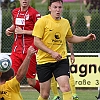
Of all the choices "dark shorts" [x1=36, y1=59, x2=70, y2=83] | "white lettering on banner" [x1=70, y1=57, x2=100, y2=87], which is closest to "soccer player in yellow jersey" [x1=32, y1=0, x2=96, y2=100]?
"dark shorts" [x1=36, y1=59, x2=70, y2=83]

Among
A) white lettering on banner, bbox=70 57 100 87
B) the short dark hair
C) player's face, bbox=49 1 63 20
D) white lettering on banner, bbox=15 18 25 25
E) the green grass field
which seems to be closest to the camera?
the short dark hair

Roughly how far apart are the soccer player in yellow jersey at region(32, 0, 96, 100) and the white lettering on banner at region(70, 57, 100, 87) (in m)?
5.78

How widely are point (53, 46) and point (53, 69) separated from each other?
0.41 meters

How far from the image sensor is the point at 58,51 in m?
9.80

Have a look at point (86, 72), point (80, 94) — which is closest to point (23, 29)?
point (80, 94)

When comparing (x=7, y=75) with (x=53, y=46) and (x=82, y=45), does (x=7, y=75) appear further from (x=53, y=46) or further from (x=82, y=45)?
(x=82, y=45)

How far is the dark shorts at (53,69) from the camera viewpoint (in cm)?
977

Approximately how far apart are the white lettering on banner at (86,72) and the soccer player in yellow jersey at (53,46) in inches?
227

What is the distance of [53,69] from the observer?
9.90 meters

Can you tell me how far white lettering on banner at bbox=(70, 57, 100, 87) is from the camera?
617 inches

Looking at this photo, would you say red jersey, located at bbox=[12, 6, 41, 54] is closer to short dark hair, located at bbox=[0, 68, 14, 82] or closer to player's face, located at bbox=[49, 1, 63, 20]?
player's face, located at bbox=[49, 1, 63, 20]

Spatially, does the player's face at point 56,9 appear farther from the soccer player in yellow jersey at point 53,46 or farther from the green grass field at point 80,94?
the green grass field at point 80,94

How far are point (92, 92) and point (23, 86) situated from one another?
6.82 feet

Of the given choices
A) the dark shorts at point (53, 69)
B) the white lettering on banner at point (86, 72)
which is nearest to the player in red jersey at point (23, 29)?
the dark shorts at point (53, 69)
